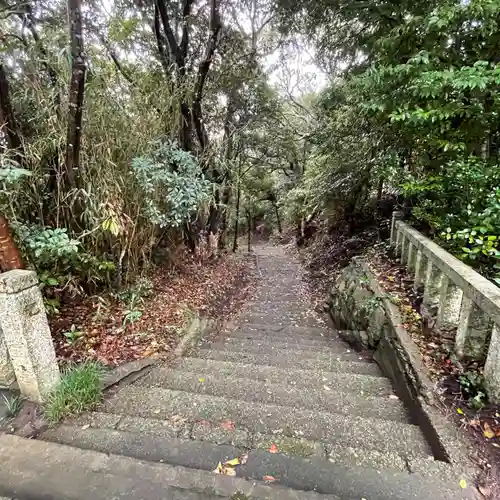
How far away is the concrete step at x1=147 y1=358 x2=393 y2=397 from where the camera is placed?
221 centimetres

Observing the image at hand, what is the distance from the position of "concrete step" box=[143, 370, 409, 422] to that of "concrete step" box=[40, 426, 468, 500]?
55 centimetres

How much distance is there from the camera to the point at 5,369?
1736 millimetres

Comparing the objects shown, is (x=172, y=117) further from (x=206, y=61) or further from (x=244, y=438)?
(x=244, y=438)

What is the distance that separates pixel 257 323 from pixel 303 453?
11.1 feet

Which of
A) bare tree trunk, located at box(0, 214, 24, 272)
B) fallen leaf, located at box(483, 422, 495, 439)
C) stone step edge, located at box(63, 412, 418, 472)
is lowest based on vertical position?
stone step edge, located at box(63, 412, 418, 472)

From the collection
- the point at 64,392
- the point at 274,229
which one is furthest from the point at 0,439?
the point at 274,229

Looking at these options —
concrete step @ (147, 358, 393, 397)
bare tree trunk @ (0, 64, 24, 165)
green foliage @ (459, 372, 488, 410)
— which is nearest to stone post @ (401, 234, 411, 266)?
concrete step @ (147, 358, 393, 397)

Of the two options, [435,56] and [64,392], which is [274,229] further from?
[64,392]

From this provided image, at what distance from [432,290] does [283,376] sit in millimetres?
1490

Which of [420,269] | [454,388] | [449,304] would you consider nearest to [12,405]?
[454,388]

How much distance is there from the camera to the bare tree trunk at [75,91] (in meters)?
1.87

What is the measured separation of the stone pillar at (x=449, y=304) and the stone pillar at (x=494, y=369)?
1.92 ft

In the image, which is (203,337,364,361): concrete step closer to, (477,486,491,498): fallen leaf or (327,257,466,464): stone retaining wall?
(327,257,466,464): stone retaining wall

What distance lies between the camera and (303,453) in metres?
1.42
